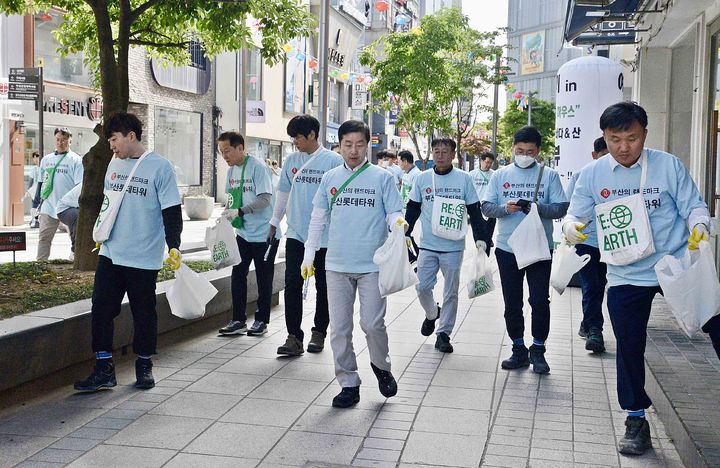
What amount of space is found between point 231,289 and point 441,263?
2.16 metres

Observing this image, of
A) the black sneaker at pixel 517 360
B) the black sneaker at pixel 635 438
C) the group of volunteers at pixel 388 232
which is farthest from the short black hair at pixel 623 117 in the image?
the black sneaker at pixel 517 360

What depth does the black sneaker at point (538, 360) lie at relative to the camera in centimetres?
Answer: 718

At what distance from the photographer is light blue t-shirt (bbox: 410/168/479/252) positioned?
320 inches

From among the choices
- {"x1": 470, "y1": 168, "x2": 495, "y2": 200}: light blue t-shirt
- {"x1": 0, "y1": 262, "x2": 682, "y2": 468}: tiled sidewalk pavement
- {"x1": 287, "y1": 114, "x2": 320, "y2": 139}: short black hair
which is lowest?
{"x1": 0, "y1": 262, "x2": 682, "y2": 468}: tiled sidewalk pavement

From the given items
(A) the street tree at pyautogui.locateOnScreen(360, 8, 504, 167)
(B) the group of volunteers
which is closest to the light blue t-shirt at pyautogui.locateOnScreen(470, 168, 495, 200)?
(B) the group of volunteers

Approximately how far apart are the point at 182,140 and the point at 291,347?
25623 mm

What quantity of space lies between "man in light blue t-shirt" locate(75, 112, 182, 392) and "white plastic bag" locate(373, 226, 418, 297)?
5.04 feet

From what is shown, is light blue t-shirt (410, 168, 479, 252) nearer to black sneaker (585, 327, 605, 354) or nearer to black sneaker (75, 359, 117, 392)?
black sneaker (585, 327, 605, 354)

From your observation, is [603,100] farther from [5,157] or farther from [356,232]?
[5,157]

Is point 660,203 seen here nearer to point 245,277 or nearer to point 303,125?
point 303,125

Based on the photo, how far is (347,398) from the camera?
19.7 ft

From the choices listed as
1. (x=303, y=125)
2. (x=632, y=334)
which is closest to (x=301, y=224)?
(x=303, y=125)

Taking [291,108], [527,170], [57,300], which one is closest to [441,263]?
[527,170]

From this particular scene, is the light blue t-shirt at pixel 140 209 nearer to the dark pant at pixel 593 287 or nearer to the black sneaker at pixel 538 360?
the black sneaker at pixel 538 360
